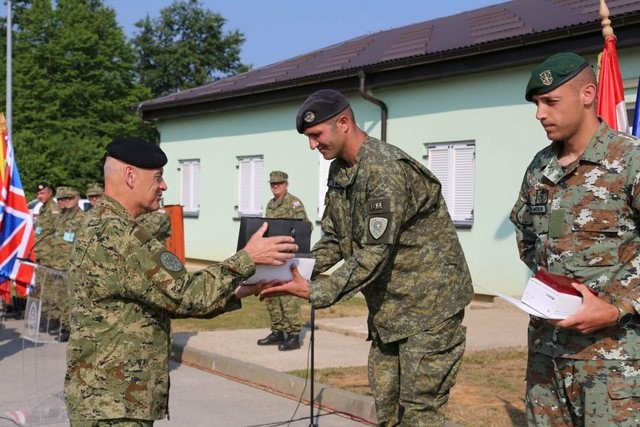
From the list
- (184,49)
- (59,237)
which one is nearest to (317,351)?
(59,237)

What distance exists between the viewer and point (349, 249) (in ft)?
14.8

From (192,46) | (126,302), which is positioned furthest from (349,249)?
(192,46)

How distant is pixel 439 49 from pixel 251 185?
668cm

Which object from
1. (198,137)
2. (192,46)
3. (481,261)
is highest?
(192,46)

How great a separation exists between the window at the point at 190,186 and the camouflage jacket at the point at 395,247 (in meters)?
17.0

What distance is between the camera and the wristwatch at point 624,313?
3121 millimetres

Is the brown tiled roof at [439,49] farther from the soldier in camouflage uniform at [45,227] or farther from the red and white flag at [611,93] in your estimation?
the soldier in camouflage uniform at [45,227]

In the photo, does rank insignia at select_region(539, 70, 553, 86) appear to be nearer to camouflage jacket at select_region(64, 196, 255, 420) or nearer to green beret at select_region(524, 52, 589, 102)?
green beret at select_region(524, 52, 589, 102)

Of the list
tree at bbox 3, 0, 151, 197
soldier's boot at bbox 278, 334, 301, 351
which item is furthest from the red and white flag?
tree at bbox 3, 0, 151, 197

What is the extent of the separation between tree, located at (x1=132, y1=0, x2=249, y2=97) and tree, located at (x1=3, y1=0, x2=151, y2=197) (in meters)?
7.22

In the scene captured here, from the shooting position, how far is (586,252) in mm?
3301

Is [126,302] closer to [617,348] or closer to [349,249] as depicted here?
[349,249]

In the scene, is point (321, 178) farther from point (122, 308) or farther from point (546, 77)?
point (546, 77)

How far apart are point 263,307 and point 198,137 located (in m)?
8.31
